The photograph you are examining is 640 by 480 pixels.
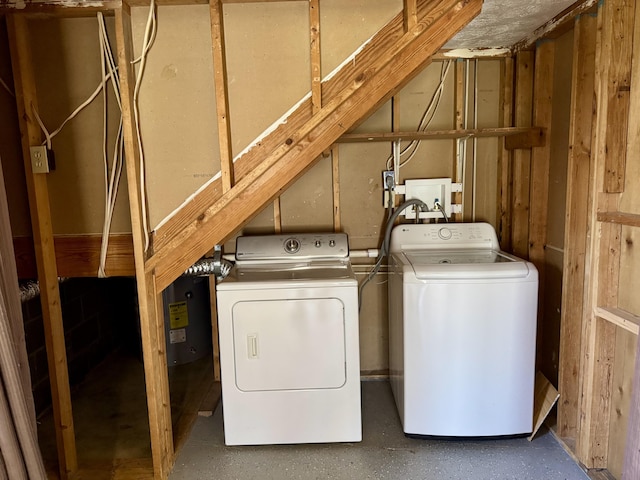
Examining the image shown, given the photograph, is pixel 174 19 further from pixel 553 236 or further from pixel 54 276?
pixel 553 236

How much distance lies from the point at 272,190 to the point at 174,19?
833 millimetres

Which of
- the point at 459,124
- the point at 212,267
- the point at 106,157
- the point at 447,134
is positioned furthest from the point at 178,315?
the point at 459,124

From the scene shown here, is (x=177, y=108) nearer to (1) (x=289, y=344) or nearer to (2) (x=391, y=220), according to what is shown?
(1) (x=289, y=344)

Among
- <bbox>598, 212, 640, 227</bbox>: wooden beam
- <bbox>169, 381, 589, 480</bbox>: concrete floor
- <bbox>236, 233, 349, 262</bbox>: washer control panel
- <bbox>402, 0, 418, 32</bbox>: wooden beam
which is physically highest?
<bbox>402, 0, 418, 32</bbox>: wooden beam

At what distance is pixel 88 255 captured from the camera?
1956mm

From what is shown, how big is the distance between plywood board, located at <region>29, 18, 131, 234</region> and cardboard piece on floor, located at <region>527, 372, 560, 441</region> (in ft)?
7.43

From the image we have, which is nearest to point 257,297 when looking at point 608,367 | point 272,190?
point 272,190

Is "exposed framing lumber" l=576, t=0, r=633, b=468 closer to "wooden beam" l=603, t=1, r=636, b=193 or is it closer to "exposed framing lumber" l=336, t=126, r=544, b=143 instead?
"wooden beam" l=603, t=1, r=636, b=193

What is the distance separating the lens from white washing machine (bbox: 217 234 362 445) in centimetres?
204

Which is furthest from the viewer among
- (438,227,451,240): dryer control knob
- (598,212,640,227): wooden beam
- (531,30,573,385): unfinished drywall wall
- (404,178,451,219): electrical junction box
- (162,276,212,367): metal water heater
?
(162,276,212,367): metal water heater

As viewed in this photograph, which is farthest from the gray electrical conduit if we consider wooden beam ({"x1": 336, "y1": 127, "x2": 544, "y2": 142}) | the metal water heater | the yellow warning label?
the yellow warning label

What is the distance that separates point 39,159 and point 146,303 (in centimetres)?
77

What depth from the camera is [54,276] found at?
1896 mm

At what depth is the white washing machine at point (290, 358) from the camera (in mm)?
2035
